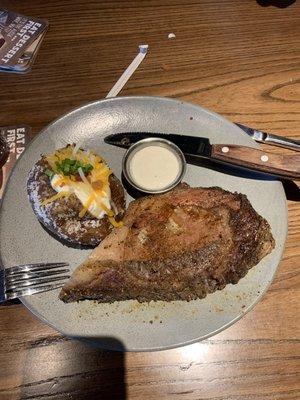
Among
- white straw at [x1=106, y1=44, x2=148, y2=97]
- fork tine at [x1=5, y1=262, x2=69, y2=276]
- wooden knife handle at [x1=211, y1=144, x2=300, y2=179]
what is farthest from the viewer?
white straw at [x1=106, y1=44, x2=148, y2=97]

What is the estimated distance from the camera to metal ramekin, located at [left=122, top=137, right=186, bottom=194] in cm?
231

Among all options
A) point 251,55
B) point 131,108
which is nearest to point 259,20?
point 251,55

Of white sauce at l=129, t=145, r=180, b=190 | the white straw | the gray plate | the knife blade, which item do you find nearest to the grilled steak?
the gray plate

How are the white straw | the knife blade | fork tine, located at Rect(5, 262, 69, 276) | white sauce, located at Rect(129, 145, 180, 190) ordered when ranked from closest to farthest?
1. fork tine, located at Rect(5, 262, 69, 276)
2. white sauce, located at Rect(129, 145, 180, 190)
3. the knife blade
4. the white straw

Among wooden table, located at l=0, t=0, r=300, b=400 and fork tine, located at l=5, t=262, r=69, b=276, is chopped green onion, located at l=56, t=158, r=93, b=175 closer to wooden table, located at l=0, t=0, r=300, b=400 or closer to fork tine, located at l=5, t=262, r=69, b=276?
fork tine, located at l=5, t=262, r=69, b=276

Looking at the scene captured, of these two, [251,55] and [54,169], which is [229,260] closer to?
[54,169]

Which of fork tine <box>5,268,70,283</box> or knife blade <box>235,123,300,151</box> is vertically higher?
fork tine <box>5,268,70,283</box>

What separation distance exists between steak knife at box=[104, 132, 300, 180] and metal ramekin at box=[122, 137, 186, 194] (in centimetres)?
5

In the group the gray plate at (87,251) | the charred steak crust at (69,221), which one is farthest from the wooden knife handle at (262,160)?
the charred steak crust at (69,221)

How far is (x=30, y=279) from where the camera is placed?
2057 millimetres

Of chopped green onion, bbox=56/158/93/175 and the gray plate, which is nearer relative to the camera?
the gray plate

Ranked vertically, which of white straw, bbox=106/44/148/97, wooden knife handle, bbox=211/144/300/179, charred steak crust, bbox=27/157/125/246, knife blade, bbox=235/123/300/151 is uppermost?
white straw, bbox=106/44/148/97

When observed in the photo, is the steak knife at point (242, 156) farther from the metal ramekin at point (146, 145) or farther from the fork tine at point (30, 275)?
the fork tine at point (30, 275)

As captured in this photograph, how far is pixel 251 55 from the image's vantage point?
304 centimetres
